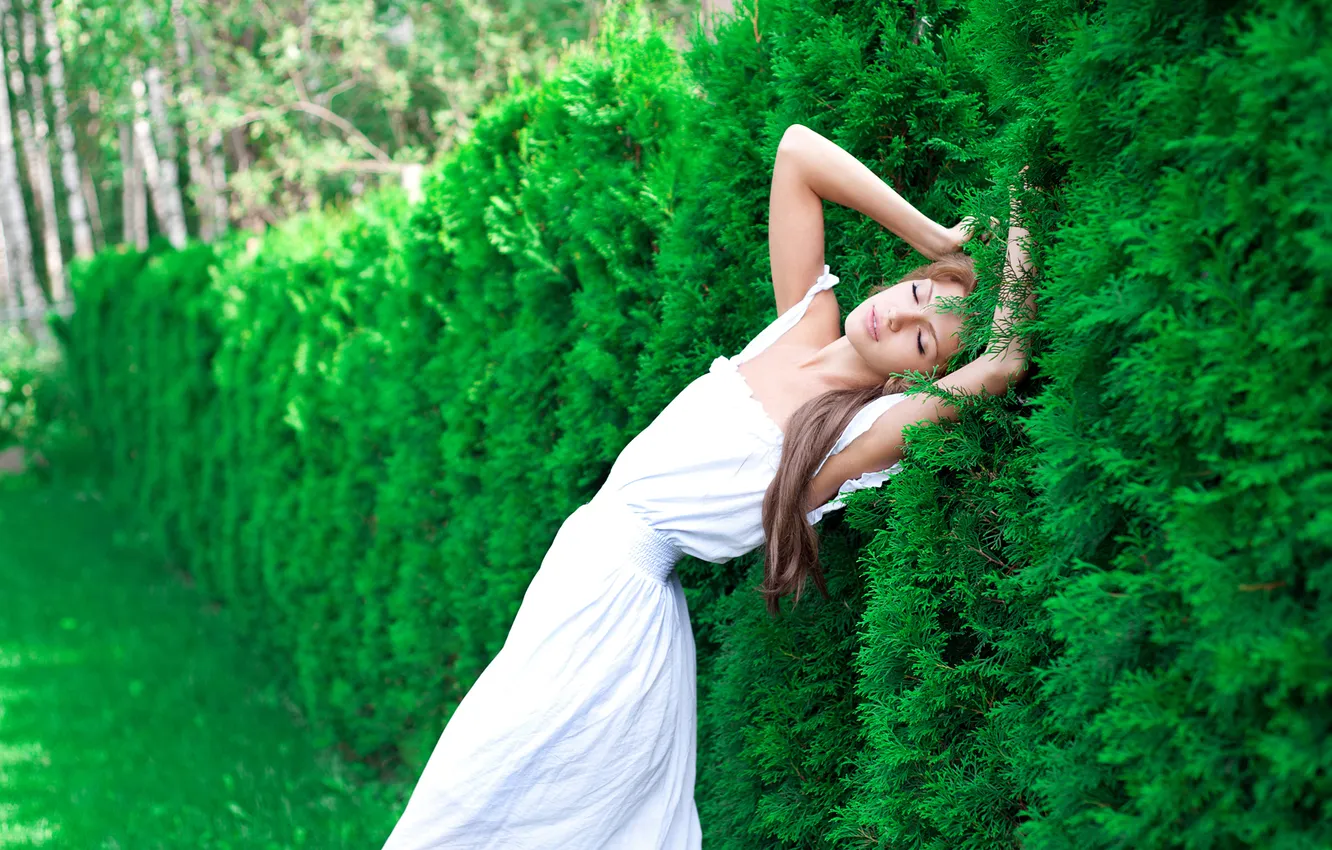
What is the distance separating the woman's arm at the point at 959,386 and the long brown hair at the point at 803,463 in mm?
55

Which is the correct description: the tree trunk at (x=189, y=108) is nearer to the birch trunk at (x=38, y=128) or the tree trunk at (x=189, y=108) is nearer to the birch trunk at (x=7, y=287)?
the birch trunk at (x=7, y=287)

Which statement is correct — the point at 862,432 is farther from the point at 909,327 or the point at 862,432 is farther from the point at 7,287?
the point at 7,287

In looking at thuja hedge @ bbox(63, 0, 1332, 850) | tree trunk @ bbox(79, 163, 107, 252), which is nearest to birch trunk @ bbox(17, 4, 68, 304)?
tree trunk @ bbox(79, 163, 107, 252)

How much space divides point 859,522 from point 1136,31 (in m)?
1.19

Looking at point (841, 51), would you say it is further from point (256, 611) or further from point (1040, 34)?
point (256, 611)

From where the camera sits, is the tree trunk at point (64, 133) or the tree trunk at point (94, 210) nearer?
the tree trunk at point (64, 133)

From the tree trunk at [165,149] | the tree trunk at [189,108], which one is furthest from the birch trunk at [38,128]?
the tree trunk at [165,149]

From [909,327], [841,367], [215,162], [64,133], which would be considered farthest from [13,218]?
[909,327]

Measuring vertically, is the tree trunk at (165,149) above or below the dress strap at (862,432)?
above

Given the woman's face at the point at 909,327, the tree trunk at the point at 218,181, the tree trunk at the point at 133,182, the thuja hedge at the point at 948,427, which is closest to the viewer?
the thuja hedge at the point at 948,427

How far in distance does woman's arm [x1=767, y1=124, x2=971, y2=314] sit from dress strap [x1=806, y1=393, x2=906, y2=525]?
373 millimetres

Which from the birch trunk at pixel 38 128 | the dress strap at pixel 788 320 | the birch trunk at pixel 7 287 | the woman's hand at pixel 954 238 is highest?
the birch trunk at pixel 38 128

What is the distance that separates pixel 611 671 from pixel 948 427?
0.99 metres

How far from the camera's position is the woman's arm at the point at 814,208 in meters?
2.45
